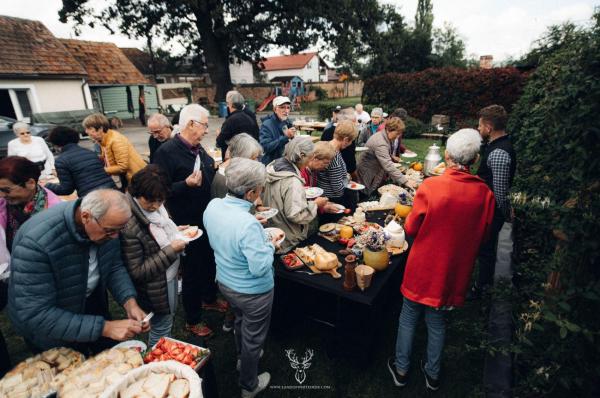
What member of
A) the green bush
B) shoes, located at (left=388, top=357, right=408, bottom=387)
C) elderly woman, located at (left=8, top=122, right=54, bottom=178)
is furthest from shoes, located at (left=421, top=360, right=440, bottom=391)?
elderly woman, located at (left=8, top=122, right=54, bottom=178)

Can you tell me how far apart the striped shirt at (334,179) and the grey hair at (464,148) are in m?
1.66

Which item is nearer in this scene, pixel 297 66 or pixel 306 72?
pixel 297 66

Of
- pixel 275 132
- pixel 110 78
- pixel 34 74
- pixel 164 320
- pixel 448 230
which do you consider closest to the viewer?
pixel 448 230

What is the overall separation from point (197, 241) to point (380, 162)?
2.85 metres

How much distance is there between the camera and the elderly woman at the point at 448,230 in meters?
2.26

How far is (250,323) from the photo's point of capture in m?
2.46

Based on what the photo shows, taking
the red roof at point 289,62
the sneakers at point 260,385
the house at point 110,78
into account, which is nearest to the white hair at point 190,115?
the sneakers at point 260,385

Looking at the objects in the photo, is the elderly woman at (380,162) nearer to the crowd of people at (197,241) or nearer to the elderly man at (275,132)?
the crowd of people at (197,241)

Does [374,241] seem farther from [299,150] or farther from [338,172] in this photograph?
[338,172]

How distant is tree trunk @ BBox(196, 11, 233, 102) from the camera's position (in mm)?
20234

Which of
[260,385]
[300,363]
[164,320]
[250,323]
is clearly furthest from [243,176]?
[300,363]

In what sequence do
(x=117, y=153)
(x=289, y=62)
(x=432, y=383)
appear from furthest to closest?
(x=289, y=62), (x=117, y=153), (x=432, y=383)

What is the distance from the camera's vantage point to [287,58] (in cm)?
5597

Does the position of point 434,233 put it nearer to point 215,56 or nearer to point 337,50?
point 337,50
